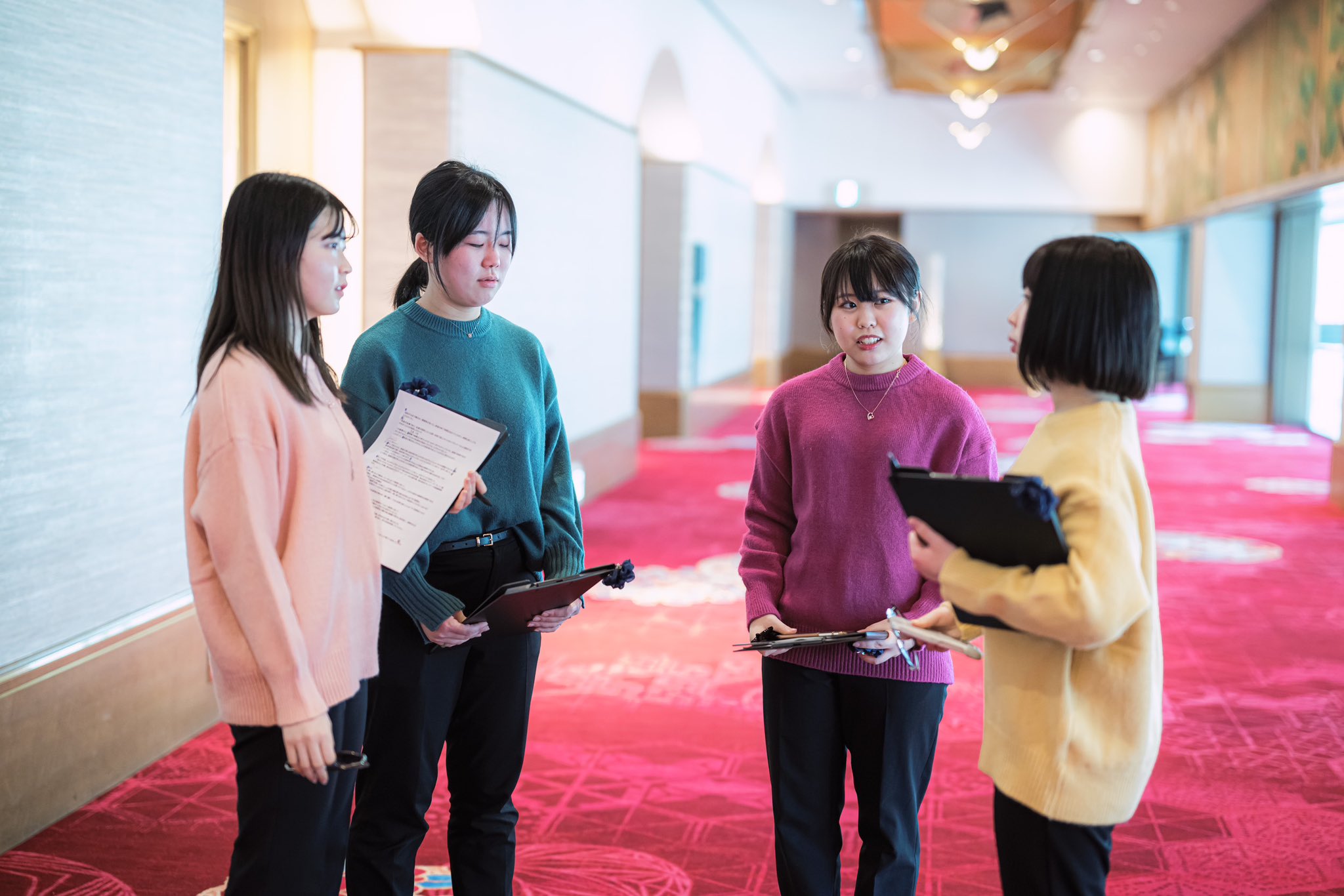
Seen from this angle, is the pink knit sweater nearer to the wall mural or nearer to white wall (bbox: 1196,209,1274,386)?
the wall mural

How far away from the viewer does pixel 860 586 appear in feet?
7.61

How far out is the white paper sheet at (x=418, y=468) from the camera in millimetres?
2191

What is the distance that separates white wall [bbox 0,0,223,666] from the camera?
3.21 m

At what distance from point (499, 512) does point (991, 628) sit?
102 cm

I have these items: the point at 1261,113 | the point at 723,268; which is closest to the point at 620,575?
the point at 1261,113

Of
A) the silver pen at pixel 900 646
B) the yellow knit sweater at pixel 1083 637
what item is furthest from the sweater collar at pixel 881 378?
the yellow knit sweater at pixel 1083 637

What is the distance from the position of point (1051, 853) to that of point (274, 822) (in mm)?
1188

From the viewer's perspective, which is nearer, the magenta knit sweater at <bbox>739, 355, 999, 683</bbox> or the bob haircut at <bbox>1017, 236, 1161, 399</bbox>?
the bob haircut at <bbox>1017, 236, 1161, 399</bbox>

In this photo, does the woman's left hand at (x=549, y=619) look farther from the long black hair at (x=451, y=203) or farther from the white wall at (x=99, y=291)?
the white wall at (x=99, y=291)

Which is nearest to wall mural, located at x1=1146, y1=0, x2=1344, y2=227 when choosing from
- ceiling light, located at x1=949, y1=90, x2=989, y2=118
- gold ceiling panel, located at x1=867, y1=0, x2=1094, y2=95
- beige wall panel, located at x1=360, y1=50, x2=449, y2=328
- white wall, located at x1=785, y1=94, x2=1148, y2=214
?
white wall, located at x1=785, y1=94, x2=1148, y2=214

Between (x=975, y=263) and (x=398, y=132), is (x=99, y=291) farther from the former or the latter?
(x=975, y=263)

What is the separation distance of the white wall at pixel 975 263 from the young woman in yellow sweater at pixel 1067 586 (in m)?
20.0

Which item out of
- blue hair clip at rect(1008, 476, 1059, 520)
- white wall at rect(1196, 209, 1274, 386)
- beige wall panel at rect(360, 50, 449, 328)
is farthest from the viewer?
white wall at rect(1196, 209, 1274, 386)

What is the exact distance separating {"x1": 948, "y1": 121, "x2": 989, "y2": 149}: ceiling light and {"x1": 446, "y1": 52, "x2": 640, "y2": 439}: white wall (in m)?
11.4
